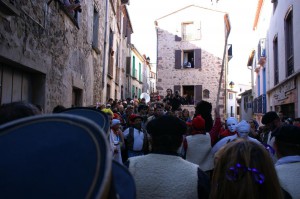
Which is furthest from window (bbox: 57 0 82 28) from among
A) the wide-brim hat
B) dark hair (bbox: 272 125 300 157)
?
the wide-brim hat

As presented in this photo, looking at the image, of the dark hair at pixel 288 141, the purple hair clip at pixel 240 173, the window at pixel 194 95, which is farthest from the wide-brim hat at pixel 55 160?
the window at pixel 194 95

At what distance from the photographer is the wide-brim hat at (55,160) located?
82 centimetres

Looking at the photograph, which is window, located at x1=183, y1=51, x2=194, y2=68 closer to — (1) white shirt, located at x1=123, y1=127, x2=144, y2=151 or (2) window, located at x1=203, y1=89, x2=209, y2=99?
(2) window, located at x1=203, y1=89, x2=209, y2=99

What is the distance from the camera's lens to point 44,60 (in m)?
5.62

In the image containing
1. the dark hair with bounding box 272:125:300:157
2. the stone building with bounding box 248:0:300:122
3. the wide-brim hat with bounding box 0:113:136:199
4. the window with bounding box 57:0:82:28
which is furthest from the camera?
the stone building with bounding box 248:0:300:122

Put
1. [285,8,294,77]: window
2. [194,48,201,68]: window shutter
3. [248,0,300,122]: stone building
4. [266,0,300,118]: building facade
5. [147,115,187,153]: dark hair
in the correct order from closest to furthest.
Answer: [147,115,187,153]: dark hair < [266,0,300,118]: building facade < [248,0,300,122]: stone building < [285,8,294,77]: window < [194,48,201,68]: window shutter

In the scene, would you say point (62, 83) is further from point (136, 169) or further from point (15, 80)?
point (136, 169)

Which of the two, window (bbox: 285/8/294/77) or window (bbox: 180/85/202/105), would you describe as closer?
window (bbox: 285/8/294/77)

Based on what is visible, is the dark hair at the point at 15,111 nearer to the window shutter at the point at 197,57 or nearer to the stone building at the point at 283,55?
the stone building at the point at 283,55

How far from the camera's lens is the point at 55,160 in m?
0.86

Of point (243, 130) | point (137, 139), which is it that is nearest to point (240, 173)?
point (243, 130)

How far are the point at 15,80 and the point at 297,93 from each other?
8124mm

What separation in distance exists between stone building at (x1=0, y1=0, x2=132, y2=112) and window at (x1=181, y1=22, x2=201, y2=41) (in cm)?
1202

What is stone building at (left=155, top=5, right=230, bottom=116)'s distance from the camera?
20.8 m
